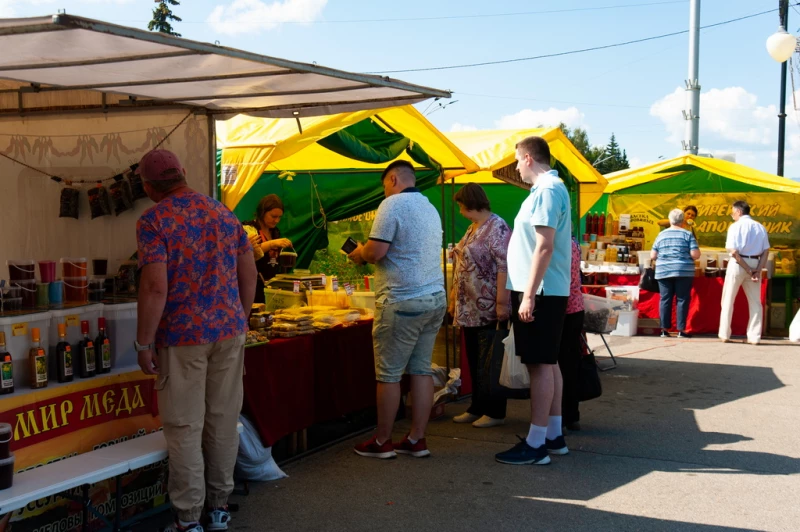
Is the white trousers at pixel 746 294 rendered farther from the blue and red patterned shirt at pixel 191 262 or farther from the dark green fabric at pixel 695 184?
the blue and red patterned shirt at pixel 191 262

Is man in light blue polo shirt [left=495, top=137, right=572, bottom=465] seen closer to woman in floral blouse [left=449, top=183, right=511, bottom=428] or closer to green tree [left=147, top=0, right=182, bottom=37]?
woman in floral blouse [left=449, top=183, right=511, bottom=428]

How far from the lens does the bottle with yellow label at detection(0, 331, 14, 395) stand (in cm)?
371

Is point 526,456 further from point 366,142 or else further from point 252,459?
point 366,142

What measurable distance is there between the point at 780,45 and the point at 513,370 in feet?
34.0

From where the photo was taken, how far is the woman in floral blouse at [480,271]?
229 inches

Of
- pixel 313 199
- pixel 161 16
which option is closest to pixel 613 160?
pixel 161 16

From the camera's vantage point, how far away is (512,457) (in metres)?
5.20

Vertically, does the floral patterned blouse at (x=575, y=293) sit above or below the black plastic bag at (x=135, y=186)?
below

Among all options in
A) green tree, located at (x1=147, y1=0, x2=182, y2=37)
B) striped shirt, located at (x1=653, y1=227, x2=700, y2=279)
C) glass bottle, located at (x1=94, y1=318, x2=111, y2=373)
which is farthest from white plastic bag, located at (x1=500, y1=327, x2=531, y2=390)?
green tree, located at (x1=147, y1=0, x2=182, y2=37)

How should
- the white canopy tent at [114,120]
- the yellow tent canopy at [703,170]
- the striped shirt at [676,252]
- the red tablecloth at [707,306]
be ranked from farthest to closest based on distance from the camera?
the yellow tent canopy at [703,170] < the red tablecloth at [707,306] < the striped shirt at [676,252] < the white canopy tent at [114,120]

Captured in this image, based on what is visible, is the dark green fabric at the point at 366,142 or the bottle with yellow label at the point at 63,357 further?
the dark green fabric at the point at 366,142

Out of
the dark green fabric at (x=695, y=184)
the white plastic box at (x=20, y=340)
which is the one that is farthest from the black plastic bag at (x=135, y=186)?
the dark green fabric at (x=695, y=184)

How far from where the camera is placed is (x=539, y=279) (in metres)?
4.78

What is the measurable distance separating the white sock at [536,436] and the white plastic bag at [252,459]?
1565mm
